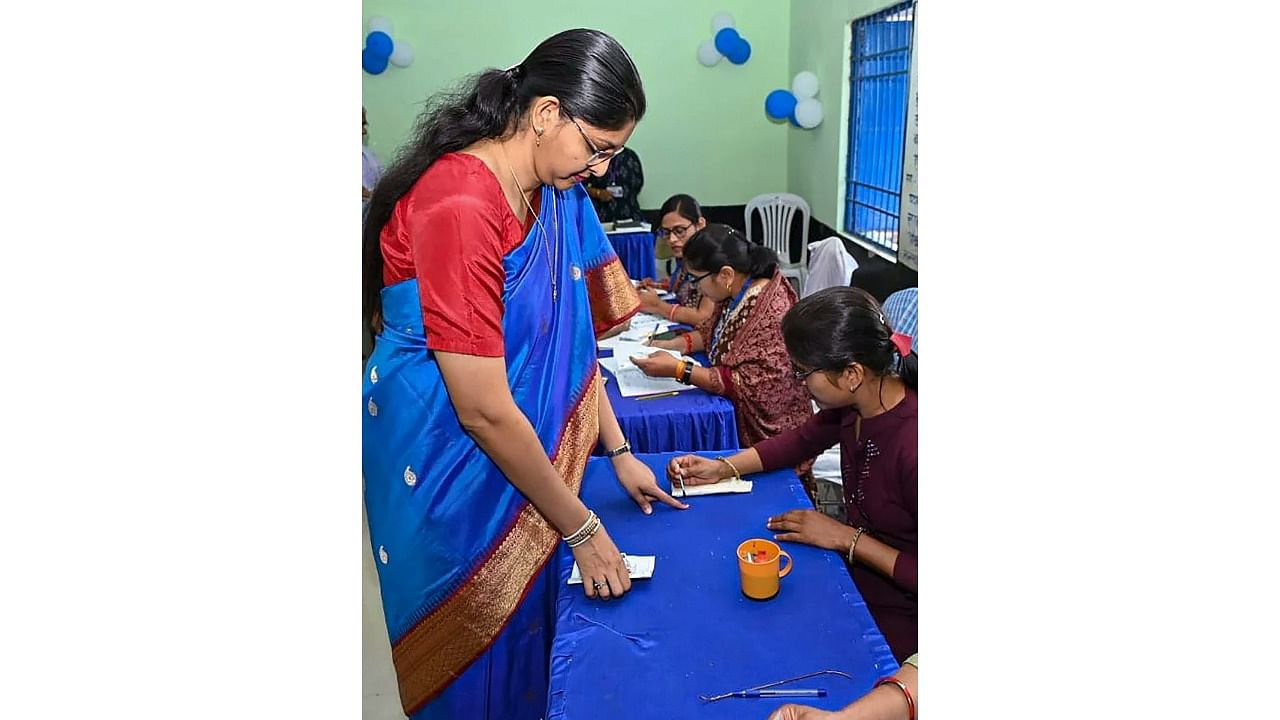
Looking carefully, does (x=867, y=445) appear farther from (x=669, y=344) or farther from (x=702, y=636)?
(x=669, y=344)

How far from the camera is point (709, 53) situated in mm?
6426

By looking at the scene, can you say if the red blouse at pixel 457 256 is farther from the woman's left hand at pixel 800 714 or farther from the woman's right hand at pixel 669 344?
the woman's right hand at pixel 669 344

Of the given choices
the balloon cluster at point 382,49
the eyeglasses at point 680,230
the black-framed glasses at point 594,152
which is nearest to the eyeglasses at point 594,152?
the black-framed glasses at point 594,152

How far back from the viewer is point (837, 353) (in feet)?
4.93

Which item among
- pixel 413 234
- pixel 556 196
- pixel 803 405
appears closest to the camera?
pixel 413 234

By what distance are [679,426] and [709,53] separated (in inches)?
193

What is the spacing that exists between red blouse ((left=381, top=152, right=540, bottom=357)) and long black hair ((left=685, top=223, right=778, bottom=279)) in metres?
1.41

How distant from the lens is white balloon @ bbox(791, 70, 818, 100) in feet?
18.5

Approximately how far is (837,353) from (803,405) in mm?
859
